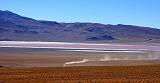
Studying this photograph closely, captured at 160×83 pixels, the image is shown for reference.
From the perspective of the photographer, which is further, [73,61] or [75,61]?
[73,61]

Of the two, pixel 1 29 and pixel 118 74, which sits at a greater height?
pixel 118 74

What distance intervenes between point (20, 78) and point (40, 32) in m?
156

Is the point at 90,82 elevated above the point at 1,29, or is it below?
above

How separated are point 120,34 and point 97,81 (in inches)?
6555

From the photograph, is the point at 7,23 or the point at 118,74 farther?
the point at 7,23

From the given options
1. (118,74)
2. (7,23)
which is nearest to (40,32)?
(7,23)

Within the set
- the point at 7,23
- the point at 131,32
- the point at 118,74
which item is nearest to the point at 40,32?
the point at 7,23

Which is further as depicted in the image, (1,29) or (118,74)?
(1,29)

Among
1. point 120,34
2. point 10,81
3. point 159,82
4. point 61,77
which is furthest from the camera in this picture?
point 120,34

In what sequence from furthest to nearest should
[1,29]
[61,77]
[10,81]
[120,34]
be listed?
[120,34] → [1,29] → [61,77] → [10,81]

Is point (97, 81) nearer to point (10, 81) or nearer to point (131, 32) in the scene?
point (10, 81)

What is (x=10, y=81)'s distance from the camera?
24609 millimetres

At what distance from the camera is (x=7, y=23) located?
197 meters

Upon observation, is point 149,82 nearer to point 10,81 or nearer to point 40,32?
point 10,81
